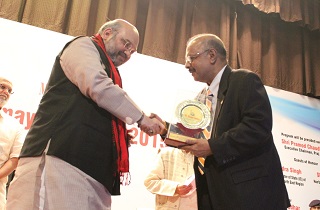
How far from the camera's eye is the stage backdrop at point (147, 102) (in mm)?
3803

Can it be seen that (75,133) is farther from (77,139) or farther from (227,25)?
(227,25)

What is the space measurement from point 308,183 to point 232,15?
2.42m

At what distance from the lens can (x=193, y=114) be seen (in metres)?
2.17

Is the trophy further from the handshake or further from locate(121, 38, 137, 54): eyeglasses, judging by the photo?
locate(121, 38, 137, 54): eyeglasses

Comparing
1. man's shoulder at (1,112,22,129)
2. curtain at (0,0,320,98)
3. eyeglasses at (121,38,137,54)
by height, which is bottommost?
man's shoulder at (1,112,22,129)

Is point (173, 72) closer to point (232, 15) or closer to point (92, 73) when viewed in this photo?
point (232, 15)

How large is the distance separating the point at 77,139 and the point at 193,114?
0.66m

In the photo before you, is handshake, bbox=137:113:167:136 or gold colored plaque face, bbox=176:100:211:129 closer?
handshake, bbox=137:113:167:136

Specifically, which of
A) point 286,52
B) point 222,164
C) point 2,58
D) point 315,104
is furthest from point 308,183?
point 2,58

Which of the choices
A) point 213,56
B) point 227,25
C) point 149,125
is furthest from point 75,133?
point 227,25

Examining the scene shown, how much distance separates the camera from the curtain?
4.41 metres

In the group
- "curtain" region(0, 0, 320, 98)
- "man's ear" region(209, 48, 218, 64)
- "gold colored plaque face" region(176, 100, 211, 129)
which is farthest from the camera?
"curtain" region(0, 0, 320, 98)

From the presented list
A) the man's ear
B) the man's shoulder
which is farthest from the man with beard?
the man's shoulder

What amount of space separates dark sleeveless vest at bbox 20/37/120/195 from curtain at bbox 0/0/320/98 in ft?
8.34
